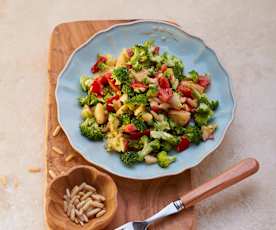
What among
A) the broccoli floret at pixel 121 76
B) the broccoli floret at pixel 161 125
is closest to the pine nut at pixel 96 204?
the broccoli floret at pixel 161 125

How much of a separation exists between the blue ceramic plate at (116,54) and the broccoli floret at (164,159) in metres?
0.02

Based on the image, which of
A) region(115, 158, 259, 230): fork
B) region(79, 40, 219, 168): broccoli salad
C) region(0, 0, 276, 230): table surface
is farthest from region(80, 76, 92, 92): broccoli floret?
region(115, 158, 259, 230): fork

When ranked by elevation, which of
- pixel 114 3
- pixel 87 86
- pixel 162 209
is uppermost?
pixel 114 3

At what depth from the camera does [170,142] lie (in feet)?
6.06

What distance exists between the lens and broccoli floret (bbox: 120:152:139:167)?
179 cm

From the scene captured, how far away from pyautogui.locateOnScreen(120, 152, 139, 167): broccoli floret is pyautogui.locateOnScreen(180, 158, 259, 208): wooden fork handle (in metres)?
0.22

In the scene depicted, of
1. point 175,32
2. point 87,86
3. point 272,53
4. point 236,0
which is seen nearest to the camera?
point 87,86

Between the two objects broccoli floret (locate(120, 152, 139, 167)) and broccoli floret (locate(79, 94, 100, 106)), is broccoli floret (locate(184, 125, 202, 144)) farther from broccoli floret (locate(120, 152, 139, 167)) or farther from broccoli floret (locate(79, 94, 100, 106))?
broccoli floret (locate(79, 94, 100, 106))

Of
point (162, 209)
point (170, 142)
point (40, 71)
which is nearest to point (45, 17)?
point (40, 71)

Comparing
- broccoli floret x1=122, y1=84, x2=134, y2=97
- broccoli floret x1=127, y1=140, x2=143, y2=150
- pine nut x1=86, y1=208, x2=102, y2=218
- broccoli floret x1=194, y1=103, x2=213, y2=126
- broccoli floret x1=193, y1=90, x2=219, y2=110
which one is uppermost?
broccoli floret x1=122, y1=84, x2=134, y2=97

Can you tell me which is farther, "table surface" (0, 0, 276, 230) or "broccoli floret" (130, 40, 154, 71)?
"broccoli floret" (130, 40, 154, 71)

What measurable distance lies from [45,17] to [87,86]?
1.99ft

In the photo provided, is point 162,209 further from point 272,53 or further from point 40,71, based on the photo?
point 272,53

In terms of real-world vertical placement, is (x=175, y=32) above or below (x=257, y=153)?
above
